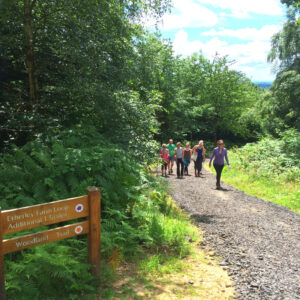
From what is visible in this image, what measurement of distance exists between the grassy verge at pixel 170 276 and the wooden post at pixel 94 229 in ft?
1.13

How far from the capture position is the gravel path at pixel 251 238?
4.39m

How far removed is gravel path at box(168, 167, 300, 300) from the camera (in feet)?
14.4

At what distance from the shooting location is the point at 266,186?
1279cm

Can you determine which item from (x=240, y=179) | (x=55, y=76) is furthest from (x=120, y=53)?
(x=240, y=179)

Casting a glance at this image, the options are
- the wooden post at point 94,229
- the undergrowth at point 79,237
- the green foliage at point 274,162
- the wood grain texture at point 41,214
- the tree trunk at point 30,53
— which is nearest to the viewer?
the wood grain texture at point 41,214

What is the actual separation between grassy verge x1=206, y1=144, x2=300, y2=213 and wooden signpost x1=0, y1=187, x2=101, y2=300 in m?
7.75

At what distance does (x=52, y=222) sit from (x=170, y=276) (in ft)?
6.94

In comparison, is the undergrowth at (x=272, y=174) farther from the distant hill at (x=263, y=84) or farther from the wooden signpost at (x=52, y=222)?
the distant hill at (x=263, y=84)

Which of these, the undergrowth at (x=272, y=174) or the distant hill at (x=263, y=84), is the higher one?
the distant hill at (x=263, y=84)

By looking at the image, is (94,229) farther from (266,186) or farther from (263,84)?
(263,84)

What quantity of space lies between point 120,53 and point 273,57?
18.6 m

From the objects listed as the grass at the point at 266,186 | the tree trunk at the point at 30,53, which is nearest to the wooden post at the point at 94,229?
the tree trunk at the point at 30,53

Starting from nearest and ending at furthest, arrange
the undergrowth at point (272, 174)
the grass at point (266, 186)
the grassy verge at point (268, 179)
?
the grass at point (266, 186) < the grassy verge at point (268, 179) < the undergrowth at point (272, 174)

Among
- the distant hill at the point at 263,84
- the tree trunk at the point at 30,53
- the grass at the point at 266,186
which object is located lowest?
the grass at the point at 266,186
